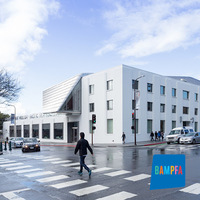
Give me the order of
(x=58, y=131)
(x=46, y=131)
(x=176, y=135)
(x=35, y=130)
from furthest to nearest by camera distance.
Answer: (x=35, y=130), (x=46, y=131), (x=58, y=131), (x=176, y=135)

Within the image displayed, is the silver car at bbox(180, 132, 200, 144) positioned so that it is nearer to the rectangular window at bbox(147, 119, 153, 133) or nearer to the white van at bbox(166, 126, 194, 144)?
the white van at bbox(166, 126, 194, 144)

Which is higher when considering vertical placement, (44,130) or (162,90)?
(162,90)

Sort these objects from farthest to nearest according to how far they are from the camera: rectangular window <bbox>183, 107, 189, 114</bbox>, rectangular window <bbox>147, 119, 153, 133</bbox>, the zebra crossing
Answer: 1. rectangular window <bbox>183, 107, 189, 114</bbox>
2. rectangular window <bbox>147, 119, 153, 133</bbox>
3. the zebra crossing

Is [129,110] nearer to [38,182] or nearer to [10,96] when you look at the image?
[10,96]

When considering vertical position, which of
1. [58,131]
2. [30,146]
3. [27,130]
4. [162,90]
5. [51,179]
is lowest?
[27,130]

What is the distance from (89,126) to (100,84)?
695 cm

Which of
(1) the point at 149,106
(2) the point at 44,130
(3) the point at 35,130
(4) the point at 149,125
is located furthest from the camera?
(3) the point at 35,130

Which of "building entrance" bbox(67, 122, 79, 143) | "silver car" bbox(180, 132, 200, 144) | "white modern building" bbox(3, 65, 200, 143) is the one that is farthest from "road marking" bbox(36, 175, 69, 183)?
"building entrance" bbox(67, 122, 79, 143)

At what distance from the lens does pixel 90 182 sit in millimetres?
8695

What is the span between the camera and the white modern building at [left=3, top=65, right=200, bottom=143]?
111ft

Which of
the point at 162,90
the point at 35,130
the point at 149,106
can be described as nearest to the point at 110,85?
the point at 149,106

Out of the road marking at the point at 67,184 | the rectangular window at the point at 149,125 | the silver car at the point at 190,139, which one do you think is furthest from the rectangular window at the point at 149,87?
the road marking at the point at 67,184

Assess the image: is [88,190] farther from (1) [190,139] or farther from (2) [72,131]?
(2) [72,131]

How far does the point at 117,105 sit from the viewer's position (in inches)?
1326
